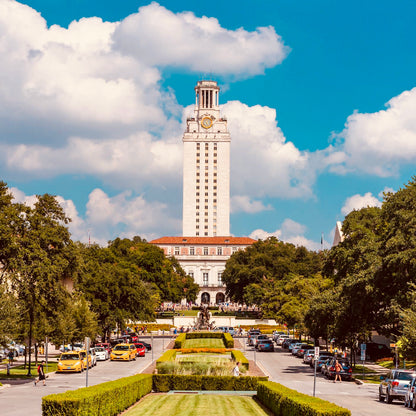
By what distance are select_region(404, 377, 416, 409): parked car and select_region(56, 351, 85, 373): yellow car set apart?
23363 mm

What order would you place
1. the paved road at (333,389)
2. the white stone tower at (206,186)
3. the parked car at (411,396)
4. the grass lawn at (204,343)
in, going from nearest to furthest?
the paved road at (333,389) < the parked car at (411,396) < the grass lawn at (204,343) < the white stone tower at (206,186)

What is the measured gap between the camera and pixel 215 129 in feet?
652

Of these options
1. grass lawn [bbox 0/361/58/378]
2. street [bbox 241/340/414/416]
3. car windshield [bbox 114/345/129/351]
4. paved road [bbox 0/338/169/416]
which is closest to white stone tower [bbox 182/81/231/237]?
street [bbox 241/340/414/416]

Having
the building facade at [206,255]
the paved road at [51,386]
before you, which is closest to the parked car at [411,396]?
the paved road at [51,386]

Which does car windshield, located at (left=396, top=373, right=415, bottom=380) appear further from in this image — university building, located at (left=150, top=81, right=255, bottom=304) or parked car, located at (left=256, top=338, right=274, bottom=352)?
university building, located at (left=150, top=81, right=255, bottom=304)

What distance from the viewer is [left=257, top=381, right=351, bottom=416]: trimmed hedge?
Answer: 18203mm

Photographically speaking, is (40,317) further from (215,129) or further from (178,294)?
(215,129)

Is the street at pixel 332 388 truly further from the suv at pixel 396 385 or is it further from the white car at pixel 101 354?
the white car at pixel 101 354

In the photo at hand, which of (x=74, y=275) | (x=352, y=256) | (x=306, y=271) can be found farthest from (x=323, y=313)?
(x=306, y=271)

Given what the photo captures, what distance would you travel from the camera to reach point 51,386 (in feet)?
119

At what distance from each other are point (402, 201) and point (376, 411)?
65.2ft

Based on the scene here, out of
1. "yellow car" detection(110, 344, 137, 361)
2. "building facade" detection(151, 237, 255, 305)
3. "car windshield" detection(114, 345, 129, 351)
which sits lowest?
"yellow car" detection(110, 344, 137, 361)

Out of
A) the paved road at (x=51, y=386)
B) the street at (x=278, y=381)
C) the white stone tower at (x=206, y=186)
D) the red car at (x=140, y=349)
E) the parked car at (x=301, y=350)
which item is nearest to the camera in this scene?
the paved road at (x=51, y=386)

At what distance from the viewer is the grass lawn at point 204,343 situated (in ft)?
239
